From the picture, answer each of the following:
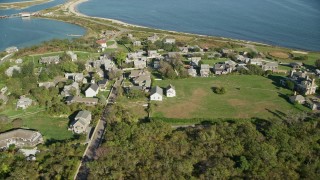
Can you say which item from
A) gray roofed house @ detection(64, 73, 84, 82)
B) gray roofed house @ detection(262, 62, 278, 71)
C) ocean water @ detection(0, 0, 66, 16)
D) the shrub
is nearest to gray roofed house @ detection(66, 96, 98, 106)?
gray roofed house @ detection(64, 73, 84, 82)

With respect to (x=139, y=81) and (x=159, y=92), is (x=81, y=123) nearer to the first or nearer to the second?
(x=159, y=92)

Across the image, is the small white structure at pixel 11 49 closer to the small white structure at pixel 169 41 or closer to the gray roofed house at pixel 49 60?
the gray roofed house at pixel 49 60

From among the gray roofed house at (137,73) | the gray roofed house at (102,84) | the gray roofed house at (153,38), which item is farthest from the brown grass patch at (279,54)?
the gray roofed house at (102,84)

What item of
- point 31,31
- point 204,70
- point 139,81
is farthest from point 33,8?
point 204,70

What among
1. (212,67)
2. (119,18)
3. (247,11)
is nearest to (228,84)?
(212,67)

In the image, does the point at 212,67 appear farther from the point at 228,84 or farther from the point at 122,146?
the point at 122,146
